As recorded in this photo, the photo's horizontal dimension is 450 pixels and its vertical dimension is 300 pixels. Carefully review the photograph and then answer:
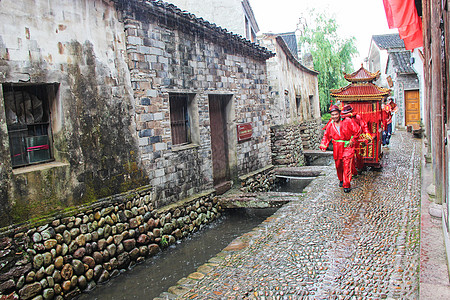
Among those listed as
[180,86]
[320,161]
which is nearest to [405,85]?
[320,161]

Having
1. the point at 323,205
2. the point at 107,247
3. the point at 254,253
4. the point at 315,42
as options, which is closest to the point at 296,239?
the point at 254,253

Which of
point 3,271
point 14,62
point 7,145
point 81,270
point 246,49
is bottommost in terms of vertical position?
point 81,270

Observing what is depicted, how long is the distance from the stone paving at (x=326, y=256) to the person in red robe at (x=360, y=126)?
1775mm

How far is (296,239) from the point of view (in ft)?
18.4

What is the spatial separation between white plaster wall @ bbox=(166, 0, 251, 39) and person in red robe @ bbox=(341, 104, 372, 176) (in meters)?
8.12

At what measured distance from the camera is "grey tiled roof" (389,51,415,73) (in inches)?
866

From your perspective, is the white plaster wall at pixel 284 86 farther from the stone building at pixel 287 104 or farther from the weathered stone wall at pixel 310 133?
the weathered stone wall at pixel 310 133

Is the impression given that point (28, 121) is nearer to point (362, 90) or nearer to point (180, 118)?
point (180, 118)

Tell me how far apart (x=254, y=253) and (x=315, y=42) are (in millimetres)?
25060

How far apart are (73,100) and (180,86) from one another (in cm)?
285

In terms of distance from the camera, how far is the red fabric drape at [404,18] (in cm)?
835

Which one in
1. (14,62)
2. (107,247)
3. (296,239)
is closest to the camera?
(14,62)

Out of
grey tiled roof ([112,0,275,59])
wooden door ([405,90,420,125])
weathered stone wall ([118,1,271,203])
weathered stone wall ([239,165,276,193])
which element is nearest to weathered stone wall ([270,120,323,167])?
weathered stone wall ([239,165,276,193])

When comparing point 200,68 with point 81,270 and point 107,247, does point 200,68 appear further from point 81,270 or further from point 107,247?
point 81,270
